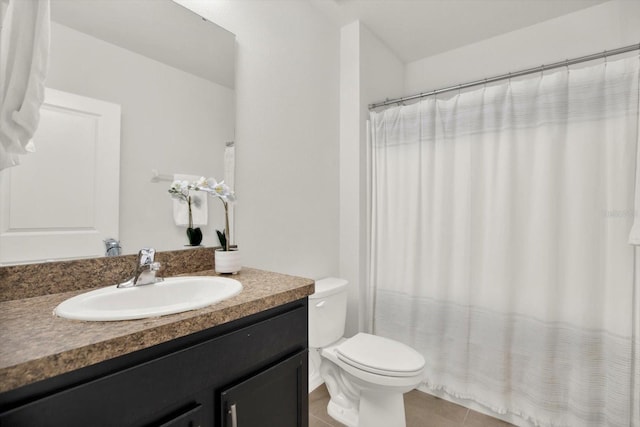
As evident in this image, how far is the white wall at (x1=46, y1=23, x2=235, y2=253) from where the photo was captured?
0.98 meters

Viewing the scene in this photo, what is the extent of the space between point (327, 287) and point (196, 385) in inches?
43.0

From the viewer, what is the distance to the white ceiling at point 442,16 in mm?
1960

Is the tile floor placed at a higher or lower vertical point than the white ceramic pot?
lower

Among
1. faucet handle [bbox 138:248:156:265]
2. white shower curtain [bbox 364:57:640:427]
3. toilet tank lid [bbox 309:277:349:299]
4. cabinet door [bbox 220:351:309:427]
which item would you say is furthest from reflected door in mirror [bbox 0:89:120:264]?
white shower curtain [bbox 364:57:640:427]

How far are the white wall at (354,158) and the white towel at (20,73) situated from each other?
1747 millimetres

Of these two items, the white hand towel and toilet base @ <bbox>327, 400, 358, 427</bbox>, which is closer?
the white hand towel

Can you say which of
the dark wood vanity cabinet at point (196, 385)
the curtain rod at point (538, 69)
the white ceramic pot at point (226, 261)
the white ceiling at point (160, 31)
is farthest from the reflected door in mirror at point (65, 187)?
the curtain rod at point (538, 69)

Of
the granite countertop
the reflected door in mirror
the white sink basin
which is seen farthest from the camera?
the reflected door in mirror

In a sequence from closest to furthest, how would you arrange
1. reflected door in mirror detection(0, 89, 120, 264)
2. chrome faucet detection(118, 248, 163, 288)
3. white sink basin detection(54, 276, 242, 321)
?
white sink basin detection(54, 276, 242, 321)
reflected door in mirror detection(0, 89, 120, 264)
chrome faucet detection(118, 248, 163, 288)

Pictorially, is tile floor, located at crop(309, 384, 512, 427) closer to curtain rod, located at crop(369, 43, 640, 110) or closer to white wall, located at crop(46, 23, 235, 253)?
white wall, located at crop(46, 23, 235, 253)

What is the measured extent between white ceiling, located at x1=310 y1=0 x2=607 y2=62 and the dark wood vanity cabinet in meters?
2.01

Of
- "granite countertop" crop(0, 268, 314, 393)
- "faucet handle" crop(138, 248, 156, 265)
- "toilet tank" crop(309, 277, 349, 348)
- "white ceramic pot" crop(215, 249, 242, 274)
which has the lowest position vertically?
"toilet tank" crop(309, 277, 349, 348)

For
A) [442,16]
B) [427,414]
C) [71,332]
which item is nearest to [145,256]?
[71,332]

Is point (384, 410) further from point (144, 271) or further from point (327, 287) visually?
point (144, 271)
